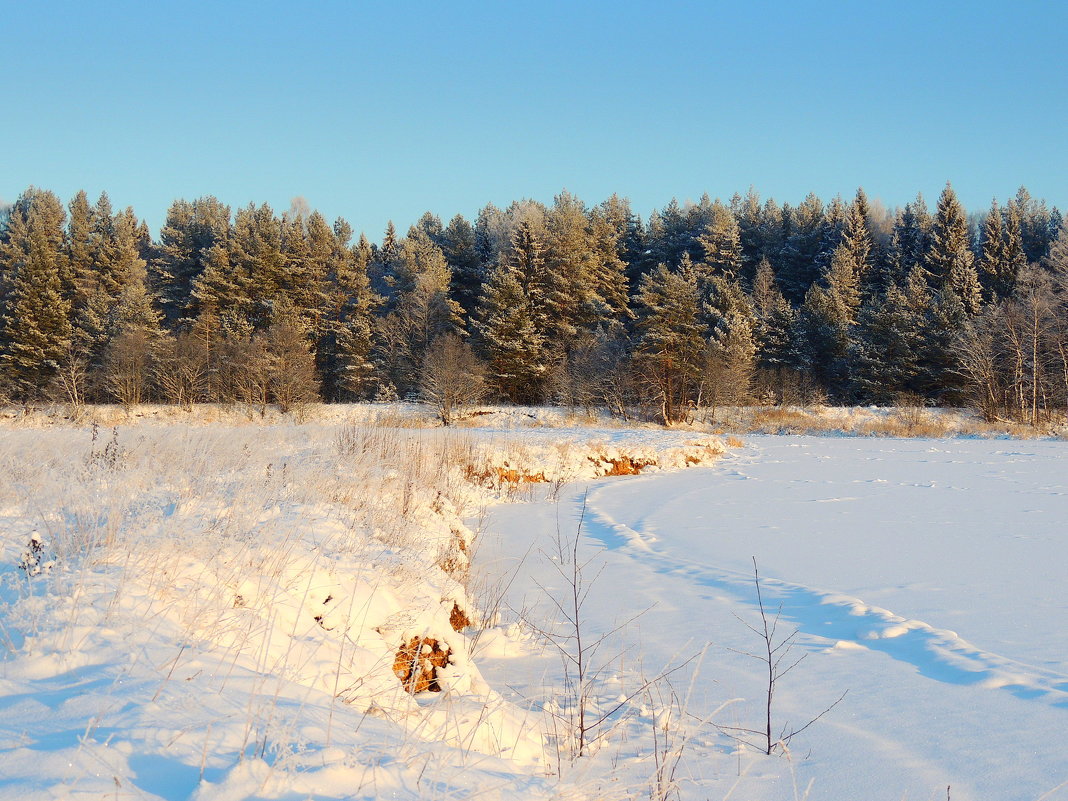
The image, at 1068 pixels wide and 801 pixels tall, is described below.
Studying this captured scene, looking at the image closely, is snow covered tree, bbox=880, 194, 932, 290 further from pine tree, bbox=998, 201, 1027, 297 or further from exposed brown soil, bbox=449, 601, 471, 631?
exposed brown soil, bbox=449, 601, 471, 631

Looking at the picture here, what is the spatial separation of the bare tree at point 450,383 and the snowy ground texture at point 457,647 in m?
20.9

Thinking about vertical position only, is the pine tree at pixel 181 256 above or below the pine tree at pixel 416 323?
above

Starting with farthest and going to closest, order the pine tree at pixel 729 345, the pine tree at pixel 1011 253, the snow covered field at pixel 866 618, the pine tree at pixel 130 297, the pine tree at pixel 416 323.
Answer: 1. the pine tree at pixel 1011 253
2. the pine tree at pixel 416 323
3. the pine tree at pixel 130 297
4. the pine tree at pixel 729 345
5. the snow covered field at pixel 866 618

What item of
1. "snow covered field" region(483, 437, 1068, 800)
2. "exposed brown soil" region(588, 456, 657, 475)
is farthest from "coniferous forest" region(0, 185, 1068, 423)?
"snow covered field" region(483, 437, 1068, 800)

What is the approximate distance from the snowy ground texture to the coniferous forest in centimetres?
2349

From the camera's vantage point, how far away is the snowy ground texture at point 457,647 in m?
1.90

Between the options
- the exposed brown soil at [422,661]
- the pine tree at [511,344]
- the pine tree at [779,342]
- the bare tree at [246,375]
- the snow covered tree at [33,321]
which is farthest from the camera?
the pine tree at [779,342]

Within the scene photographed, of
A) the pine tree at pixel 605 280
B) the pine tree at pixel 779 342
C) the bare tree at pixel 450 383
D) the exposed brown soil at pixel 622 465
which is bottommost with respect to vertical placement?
the exposed brown soil at pixel 622 465

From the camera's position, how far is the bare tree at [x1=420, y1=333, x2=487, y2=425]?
28797 millimetres

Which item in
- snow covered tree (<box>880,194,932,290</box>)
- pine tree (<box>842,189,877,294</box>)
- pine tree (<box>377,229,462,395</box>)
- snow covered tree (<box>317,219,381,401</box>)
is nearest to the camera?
pine tree (<box>377,229,462,395</box>)

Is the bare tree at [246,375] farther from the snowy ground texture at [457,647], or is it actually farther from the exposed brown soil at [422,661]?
the exposed brown soil at [422,661]

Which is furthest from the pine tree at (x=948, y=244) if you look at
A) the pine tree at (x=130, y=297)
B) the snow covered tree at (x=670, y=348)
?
the pine tree at (x=130, y=297)

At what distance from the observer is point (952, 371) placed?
3153cm

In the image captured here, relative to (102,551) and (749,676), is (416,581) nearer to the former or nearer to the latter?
(102,551)
